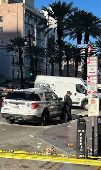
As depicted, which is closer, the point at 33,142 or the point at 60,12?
the point at 33,142

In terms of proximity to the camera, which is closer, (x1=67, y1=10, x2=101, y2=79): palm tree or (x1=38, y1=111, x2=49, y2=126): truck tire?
(x1=38, y1=111, x2=49, y2=126): truck tire

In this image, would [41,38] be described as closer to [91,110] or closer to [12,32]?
[12,32]

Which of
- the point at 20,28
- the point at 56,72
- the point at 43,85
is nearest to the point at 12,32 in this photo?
the point at 20,28

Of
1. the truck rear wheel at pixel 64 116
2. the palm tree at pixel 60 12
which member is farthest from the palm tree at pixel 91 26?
the truck rear wheel at pixel 64 116

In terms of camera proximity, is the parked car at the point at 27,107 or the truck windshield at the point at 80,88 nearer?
the parked car at the point at 27,107

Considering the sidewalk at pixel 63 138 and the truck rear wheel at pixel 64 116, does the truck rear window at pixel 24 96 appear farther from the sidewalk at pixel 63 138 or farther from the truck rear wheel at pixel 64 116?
the truck rear wheel at pixel 64 116

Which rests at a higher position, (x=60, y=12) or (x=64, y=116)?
(x=60, y=12)

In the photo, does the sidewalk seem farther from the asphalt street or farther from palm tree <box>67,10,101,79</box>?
palm tree <box>67,10,101,79</box>

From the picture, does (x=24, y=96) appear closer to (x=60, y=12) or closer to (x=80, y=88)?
(x=80, y=88)

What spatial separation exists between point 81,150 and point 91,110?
114cm

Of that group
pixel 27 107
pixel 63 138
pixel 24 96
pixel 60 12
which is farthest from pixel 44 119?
pixel 60 12

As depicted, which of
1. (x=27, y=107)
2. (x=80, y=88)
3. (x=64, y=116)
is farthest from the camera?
(x=80, y=88)

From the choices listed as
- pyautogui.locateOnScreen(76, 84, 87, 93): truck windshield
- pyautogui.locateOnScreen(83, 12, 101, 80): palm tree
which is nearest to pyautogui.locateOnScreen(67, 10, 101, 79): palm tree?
pyautogui.locateOnScreen(83, 12, 101, 80): palm tree

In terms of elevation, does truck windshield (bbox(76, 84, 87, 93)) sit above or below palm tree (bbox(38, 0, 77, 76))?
below
